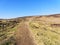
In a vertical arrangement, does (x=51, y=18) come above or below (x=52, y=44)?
above

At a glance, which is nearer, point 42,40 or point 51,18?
point 42,40

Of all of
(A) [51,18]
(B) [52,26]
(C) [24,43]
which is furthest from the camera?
(A) [51,18]

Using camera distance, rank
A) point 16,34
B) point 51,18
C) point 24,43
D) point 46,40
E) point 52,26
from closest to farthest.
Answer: point 24,43 < point 46,40 < point 16,34 < point 52,26 < point 51,18

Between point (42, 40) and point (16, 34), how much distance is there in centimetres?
182

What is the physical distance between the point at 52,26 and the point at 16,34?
11.8 ft

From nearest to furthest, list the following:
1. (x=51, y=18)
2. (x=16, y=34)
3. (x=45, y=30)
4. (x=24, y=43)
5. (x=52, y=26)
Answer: (x=24, y=43)
(x=16, y=34)
(x=45, y=30)
(x=52, y=26)
(x=51, y=18)

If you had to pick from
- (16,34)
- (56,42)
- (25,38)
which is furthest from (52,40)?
(16,34)

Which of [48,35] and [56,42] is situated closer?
[56,42]

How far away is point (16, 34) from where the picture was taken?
404 inches

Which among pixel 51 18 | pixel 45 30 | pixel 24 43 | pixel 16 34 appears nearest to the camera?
pixel 24 43

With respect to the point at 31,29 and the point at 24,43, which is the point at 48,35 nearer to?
the point at 31,29

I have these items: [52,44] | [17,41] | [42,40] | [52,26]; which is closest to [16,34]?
[17,41]

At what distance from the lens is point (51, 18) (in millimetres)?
15188

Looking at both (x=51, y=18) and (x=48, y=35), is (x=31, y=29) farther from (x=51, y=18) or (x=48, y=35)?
(x=51, y=18)
